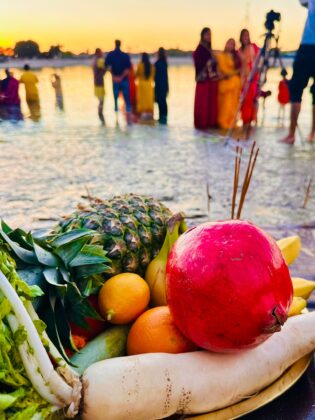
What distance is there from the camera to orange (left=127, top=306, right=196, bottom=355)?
114 centimetres

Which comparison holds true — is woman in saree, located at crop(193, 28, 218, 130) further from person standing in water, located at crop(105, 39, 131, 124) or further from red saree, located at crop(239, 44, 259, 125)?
person standing in water, located at crop(105, 39, 131, 124)

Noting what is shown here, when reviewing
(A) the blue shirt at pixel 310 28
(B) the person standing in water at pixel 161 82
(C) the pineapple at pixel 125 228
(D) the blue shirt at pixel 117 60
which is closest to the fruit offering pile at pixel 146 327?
(C) the pineapple at pixel 125 228

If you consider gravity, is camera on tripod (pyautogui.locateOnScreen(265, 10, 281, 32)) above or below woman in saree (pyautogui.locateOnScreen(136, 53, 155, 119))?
above

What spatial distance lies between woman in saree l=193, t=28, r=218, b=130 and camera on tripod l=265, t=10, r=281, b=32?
88.1 inches

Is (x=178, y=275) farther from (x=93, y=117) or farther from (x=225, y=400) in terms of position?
(x=93, y=117)

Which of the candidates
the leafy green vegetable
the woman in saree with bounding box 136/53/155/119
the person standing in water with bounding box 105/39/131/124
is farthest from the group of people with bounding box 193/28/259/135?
the leafy green vegetable

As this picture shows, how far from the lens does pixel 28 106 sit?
1373cm

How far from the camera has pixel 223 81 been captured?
30.2 feet

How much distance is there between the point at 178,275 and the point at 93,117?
10676 mm

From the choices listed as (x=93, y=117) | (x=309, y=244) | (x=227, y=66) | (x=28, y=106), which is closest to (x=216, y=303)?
(x=309, y=244)

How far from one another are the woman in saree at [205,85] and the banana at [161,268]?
7.60 meters

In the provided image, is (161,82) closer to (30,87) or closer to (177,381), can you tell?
(30,87)

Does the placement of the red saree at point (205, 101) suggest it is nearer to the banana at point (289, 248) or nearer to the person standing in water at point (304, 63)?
the person standing in water at point (304, 63)

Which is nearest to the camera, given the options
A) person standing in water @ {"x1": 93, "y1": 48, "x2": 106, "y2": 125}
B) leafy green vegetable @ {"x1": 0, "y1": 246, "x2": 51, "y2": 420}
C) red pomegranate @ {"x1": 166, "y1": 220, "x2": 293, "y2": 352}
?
leafy green vegetable @ {"x1": 0, "y1": 246, "x2": 51, "y2": 420}
